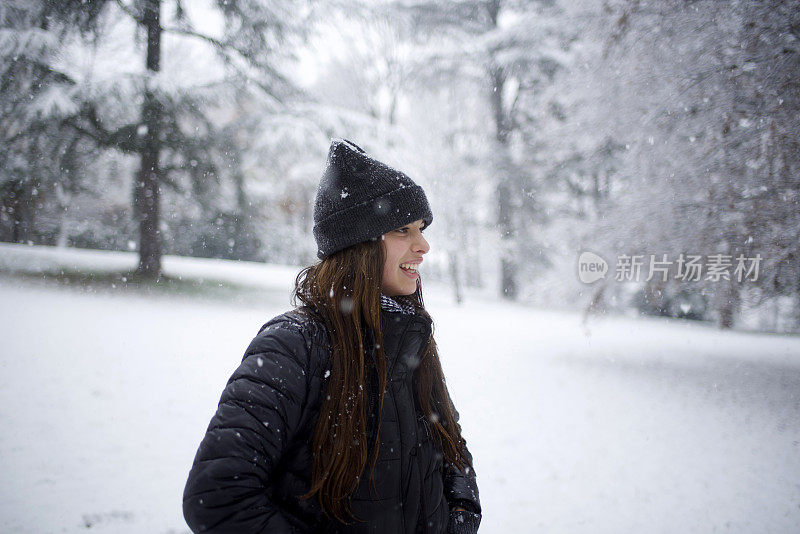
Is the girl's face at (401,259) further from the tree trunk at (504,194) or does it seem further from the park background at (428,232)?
the tree trunk at (504,194)

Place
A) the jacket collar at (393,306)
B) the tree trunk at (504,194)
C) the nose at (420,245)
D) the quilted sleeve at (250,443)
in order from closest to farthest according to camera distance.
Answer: the quilted sleeve at (250,443) → the jacket collar at (393,306) → the nose at (420,245) → the tree trunk at (504,194)

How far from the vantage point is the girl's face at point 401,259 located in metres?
1.54

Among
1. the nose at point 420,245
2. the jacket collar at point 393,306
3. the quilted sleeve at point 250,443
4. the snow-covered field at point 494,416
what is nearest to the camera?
the quilted sleeve at point 250,443

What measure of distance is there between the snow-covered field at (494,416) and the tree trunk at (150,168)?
73 centimetres

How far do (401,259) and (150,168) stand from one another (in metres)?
6.87

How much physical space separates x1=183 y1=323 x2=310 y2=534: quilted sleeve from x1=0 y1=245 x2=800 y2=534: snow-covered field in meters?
2.51

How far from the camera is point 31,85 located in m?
5.61

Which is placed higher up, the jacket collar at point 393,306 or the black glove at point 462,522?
the jacket collar at point 393,306

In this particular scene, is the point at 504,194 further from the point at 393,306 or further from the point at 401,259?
the point at 393,306

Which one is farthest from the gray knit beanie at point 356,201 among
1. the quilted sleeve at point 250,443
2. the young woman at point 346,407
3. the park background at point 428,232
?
the park background at point 428,232

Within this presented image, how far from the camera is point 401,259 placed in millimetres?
1563

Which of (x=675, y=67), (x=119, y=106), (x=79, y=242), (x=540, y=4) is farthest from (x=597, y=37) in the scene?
(x=79, y=242)

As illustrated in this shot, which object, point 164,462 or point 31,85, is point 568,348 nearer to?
point 164,462

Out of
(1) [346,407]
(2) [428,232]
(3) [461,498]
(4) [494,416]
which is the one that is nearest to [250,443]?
(1) [346,407]
